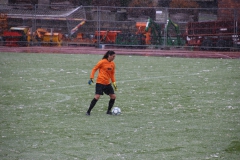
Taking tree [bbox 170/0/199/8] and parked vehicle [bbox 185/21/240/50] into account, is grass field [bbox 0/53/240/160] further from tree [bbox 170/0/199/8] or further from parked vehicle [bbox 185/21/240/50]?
tree [bbox 170/0/199/8]

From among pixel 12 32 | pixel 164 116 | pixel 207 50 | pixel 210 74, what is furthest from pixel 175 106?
pixel 12 32

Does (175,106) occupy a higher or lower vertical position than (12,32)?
lower

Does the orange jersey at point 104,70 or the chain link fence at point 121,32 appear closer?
the orange jersey at point 104,70

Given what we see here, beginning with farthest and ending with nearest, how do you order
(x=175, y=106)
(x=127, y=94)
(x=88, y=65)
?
(x=88, y=65)
(x=127, y=94)
(x=175, y=106)

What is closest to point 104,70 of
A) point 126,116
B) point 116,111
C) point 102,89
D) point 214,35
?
point 102,89

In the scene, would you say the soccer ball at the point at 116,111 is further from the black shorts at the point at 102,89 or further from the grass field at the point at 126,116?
the black shorts at the point at 102,89

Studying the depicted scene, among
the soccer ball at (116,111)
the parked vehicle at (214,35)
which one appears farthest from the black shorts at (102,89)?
the parked vehicle at (214,35)

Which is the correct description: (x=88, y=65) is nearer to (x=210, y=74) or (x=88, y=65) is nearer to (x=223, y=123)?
(x=210, y=74)

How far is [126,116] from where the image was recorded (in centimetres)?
1033

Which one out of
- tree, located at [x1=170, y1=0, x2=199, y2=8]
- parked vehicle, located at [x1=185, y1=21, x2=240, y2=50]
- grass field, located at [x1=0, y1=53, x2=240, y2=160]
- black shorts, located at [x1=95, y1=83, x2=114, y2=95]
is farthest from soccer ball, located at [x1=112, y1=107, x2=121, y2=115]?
tree, located at [x1=170, y1=0, x2=199, y2=8]

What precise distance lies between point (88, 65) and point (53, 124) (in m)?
11.6

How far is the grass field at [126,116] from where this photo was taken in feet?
24.5

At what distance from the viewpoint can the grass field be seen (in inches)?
294

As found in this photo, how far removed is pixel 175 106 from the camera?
37.7 ft
